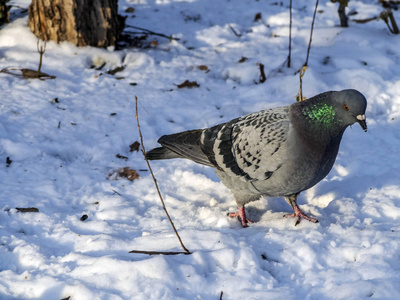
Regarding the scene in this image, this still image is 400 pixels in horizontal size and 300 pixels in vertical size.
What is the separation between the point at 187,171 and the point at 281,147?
132cm

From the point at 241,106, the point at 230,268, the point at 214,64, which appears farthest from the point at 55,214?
the point at 214,64

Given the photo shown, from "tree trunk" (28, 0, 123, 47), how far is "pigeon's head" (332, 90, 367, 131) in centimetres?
380

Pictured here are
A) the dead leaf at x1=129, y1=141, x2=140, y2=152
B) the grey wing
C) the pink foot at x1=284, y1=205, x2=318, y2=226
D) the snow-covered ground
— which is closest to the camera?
the snow-covered ground

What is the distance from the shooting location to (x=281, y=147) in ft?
11.9

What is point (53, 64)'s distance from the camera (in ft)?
19.9

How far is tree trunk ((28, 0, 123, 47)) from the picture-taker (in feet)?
20.3

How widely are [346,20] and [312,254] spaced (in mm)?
4660

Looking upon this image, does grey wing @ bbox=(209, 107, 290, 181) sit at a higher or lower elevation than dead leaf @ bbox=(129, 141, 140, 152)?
higher

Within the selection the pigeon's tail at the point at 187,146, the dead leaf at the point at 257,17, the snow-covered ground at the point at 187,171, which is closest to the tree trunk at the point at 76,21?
the snow-covered ground at the point at 187,171

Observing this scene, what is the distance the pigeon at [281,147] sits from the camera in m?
3.55

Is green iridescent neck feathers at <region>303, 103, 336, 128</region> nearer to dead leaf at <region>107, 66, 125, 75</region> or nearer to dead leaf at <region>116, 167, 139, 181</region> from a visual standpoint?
dead leaf at <region>116, 167, 139, 181</region>

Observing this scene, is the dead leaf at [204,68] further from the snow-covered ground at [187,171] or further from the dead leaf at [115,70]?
the dead leaf at [115,70]

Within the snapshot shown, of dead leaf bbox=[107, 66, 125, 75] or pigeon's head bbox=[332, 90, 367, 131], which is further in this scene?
dead leaf bbox=[107, 66, 125, 75]

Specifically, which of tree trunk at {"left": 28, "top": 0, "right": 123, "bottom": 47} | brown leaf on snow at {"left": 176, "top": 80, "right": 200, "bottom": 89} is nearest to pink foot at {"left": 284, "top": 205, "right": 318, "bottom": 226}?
brown leaf on snow at {"left": 176, "top": 80, "right": 200, "bottom": 89}
